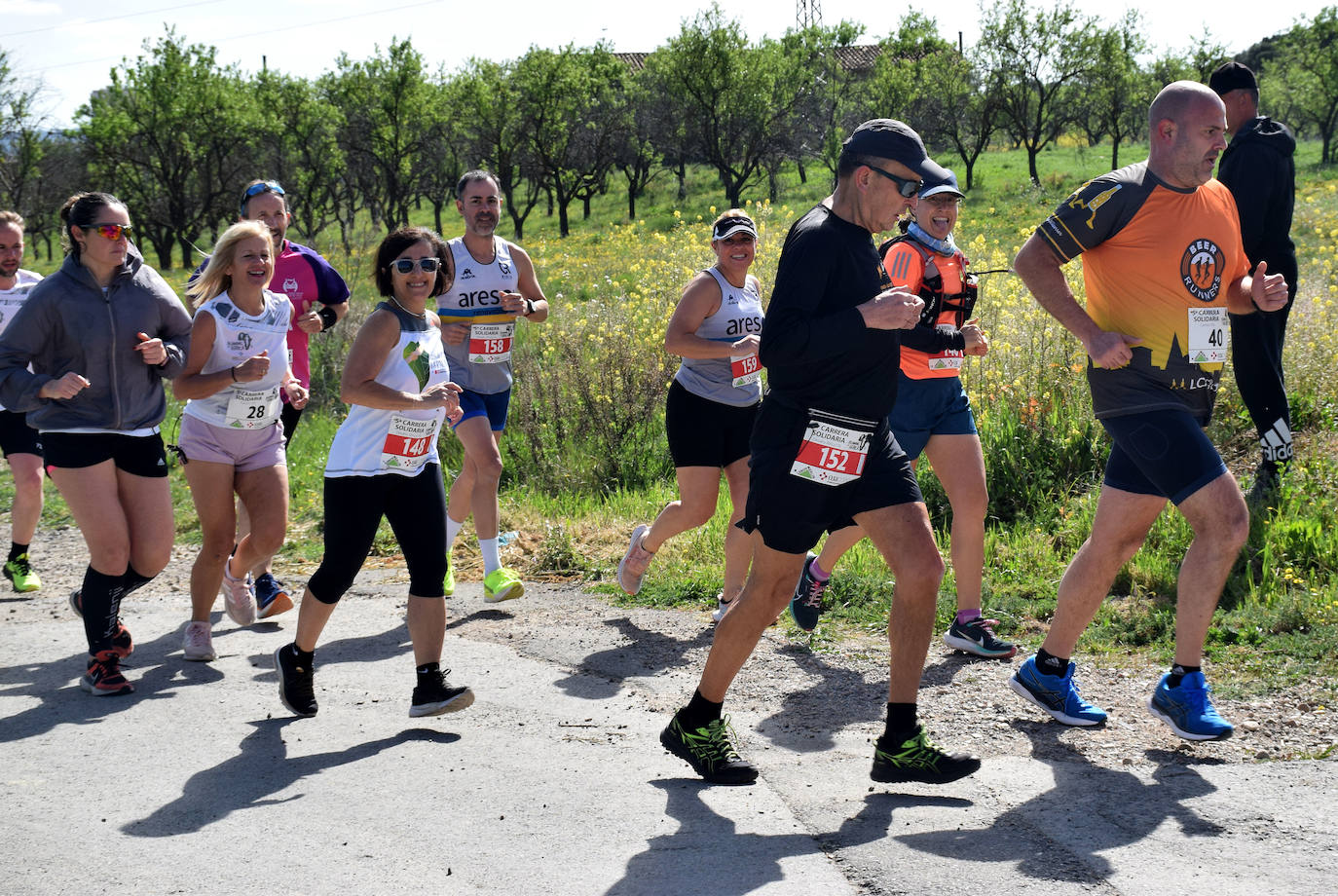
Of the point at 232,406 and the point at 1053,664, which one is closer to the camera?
the point at 1053,664

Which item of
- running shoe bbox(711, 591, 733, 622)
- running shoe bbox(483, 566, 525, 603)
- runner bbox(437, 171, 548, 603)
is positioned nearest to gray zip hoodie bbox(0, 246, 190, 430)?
runner bbox(437, 171, 548, 603)

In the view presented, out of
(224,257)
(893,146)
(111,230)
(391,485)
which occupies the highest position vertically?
(893,146)

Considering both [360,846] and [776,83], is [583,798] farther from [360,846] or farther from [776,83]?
[776,83]

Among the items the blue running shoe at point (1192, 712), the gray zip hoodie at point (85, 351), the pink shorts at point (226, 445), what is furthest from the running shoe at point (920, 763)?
the gray zip hoodie at point (85, 351)

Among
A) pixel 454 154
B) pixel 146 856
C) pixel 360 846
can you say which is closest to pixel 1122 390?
pixel 360 846

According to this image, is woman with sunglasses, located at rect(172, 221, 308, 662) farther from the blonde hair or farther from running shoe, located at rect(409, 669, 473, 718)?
running shoe, located at rect(409, 669, 473, 718)

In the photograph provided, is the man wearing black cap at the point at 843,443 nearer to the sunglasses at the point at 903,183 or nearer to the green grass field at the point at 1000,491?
the sunglasses at the point at 903,183

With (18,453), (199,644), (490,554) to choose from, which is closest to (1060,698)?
(490,554)

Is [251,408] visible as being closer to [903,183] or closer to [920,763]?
[903,183]

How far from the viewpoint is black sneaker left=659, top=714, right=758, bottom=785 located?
4070 mm

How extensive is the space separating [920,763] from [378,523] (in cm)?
229

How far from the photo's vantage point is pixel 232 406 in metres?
5.59

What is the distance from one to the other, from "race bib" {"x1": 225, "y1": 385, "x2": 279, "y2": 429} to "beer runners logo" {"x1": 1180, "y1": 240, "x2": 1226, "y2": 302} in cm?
394

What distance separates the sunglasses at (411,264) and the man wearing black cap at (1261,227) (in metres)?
4.47
